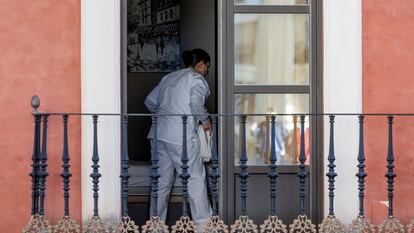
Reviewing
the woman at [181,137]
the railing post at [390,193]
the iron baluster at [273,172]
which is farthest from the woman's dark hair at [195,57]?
the railing post at [390,193]

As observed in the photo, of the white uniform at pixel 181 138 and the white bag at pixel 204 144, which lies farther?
the white bag at pixel 204 144

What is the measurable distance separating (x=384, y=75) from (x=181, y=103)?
5.83ft

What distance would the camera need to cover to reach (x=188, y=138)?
7844mm

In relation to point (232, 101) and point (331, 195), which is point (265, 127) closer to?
point (232, 101)

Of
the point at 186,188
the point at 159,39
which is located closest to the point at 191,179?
the point at 186,188

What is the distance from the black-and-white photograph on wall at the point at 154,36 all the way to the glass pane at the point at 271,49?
2906mm

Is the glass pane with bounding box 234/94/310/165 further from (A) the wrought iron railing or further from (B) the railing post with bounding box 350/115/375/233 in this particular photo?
(B) the railing post with bounding box 350/115/375/233

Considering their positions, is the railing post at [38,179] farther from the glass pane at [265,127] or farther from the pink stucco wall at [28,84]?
the glass pane at [265,127]

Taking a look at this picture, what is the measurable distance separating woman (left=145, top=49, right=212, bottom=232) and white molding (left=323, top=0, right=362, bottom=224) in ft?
4.07

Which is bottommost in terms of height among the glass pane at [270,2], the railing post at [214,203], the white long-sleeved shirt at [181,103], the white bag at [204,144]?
the railing post at [214,203]

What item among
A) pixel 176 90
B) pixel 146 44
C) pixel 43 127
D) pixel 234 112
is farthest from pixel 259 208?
pixel 146 44

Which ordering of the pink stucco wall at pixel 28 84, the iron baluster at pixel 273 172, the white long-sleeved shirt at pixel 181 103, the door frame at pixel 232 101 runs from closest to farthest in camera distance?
the iron baluster at pixel 273 172
the pink stucco wall at pixel 28 84
the door frame at pixel 232 101
the white long-sleeved shirt at pixel 181 103

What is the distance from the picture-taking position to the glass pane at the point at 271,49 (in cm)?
729

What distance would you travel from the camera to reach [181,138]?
788 centimetres
